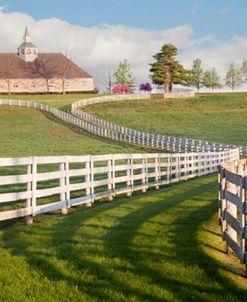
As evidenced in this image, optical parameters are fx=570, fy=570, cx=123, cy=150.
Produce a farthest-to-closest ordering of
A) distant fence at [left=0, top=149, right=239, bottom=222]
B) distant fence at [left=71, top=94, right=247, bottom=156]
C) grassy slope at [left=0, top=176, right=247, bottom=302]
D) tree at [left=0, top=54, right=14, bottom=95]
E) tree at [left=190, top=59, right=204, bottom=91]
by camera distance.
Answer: tree at [left=190, top=59, right=204, bottom=91], tree at [left=0, top=54, right=14, bottom=95], distant fence at [left=71, top=94, right=247, bottom=156], distant fence at [left=0, top=149, right=239, bottom=222], grassy slope at [left=0, top=176, right=247, bottom=302]

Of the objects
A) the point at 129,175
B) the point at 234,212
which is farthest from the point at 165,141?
the point at 234,212

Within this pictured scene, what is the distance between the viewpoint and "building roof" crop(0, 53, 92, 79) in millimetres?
117562

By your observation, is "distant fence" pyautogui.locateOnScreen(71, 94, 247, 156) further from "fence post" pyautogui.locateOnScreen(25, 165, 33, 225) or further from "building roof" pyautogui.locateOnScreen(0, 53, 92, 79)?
"building roof" pyautogui.locateOnScreen(0, 53, 92, 79)

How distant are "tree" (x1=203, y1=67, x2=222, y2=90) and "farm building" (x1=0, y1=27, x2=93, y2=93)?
5136 cm

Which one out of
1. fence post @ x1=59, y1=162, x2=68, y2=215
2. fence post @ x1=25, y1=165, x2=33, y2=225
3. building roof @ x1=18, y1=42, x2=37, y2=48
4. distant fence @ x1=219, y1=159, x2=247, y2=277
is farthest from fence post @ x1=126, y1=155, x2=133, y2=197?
building roof @ x1=18, y1=42, x2=37, y2=48

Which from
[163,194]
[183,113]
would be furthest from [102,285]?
[183,113]

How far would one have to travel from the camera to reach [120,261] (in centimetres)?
796

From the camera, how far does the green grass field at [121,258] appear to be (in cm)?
677

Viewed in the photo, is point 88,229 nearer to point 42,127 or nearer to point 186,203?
→ point 186,203

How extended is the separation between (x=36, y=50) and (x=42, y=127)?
65206 millimetres

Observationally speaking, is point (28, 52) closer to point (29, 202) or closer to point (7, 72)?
point (7, 72)

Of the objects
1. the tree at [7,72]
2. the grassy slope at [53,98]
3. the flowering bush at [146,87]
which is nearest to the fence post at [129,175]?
the grassy slope at [53,98]

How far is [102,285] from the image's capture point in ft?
22.9

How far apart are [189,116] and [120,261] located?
74.5 meters
